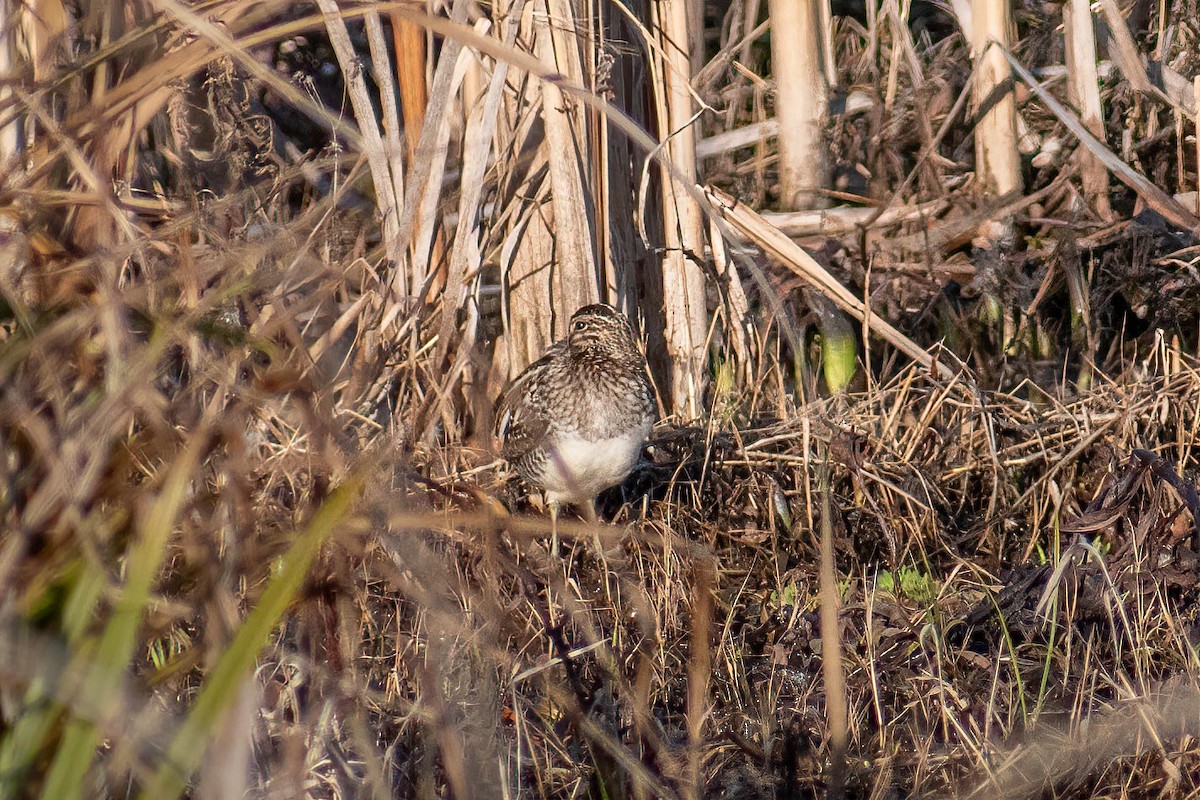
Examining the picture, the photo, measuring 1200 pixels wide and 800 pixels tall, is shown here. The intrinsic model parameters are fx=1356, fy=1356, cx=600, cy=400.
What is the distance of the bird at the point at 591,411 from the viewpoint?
4.71 meters

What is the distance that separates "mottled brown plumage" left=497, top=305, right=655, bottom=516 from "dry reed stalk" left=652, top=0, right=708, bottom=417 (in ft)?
1.78

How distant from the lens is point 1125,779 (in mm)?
3068

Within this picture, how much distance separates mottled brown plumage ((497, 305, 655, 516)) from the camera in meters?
4.71

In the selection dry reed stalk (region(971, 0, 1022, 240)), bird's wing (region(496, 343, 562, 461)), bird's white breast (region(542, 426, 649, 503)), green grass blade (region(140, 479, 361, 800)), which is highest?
dry reed stalk (region(971, 0, 1022, 240))

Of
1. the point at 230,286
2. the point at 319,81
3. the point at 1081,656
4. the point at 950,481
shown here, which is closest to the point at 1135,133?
the point at 950,481

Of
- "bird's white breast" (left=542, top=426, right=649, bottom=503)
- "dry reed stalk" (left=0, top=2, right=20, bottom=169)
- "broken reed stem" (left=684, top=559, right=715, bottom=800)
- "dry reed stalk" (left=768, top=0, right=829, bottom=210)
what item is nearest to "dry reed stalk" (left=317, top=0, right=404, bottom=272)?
"bird's white breast" (left=542, top=426, right=649, bottom=503)

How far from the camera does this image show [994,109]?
6.02m

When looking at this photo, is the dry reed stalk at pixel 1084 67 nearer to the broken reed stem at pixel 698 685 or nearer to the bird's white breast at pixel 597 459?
the bird's white breast at pixel 597 459

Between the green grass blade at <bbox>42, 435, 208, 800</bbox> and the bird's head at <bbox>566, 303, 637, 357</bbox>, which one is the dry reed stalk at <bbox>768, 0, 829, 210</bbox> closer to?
the bird's head at <bbox>566, 303, 637, 357</bbox>

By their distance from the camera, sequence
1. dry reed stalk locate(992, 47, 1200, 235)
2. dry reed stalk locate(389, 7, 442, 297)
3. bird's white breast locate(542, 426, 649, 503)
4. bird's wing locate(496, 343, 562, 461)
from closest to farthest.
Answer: bird's white breast locate(542, 426, 649, 503) < bird's wing locate(496, 343, 562, 461) < dry reed stalk locate(389, 7, 442, 297) < dry reed stalk locate(992, 47, 1200, 235)

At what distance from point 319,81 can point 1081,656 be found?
4.66 meters

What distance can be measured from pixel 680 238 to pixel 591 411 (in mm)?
1016

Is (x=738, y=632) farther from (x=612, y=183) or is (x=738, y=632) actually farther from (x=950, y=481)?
(x=612, y=183)

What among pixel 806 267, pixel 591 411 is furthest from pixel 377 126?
pixel 806 267
